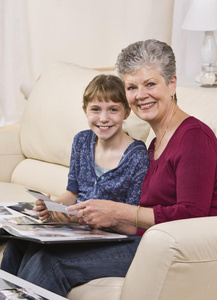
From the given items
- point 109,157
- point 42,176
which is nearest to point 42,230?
point 109,157

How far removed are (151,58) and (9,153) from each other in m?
1.42

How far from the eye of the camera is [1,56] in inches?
209

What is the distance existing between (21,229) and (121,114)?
0.54 m

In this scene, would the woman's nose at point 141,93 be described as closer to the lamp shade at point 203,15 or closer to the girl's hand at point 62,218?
the girl's hand at point 62,218

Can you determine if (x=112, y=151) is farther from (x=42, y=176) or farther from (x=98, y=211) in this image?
(x=42, y=176)

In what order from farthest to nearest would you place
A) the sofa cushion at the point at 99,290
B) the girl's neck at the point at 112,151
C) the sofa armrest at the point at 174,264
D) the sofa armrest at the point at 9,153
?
1. the sofa armrest at the point at 9,153
2. the girl's neck at the point at 112,151
3. the sofa cushion at the point at 99,290
4. the sofa armrest at the point at 174,264

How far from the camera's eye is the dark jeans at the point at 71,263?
151 centimetres

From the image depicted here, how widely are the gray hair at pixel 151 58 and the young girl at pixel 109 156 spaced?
0.66 feet

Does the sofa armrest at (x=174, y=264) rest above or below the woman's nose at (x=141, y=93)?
below

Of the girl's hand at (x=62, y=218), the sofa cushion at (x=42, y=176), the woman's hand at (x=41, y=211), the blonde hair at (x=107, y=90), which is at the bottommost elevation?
the sofa cushion at (x=42, y=176)

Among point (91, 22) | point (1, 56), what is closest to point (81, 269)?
point (91, 22)

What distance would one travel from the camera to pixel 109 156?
6.34 feet

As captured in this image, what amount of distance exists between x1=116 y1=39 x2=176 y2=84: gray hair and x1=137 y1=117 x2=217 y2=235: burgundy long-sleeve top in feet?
0.56

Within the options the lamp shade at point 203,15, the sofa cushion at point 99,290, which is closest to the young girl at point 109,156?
the sofa cushion at point 99,290
